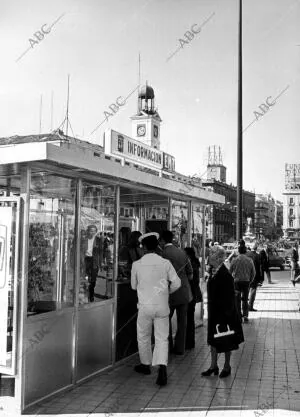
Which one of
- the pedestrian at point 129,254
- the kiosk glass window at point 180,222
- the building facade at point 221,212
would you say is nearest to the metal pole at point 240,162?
the kiosk glass window at point 180,222

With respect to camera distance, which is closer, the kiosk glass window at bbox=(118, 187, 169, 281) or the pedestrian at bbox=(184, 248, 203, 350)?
the kiosk glass window at bbox=(118, 187, 169, 281)

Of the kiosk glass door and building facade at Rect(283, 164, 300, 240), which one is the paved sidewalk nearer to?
the kiosk glass door

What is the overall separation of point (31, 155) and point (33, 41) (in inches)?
246

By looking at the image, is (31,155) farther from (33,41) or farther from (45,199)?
A: (33,41)

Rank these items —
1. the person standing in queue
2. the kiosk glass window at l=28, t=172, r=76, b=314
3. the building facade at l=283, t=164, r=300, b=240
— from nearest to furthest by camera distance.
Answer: the kiosk glass window at l=28, t=172, r=76, b=314, the person standing in queue, the building facade at l=283, t=164, r=300, b=240

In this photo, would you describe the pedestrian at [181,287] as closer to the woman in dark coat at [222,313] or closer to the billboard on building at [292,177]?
the woman in dark coat at [222,313]

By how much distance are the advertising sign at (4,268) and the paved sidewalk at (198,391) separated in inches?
31.0

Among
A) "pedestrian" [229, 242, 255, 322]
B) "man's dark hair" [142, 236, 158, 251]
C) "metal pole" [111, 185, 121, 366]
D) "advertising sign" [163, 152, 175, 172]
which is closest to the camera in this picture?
"man's dark hair" [142, 236, 158, 251]

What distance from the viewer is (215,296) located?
22.0ft

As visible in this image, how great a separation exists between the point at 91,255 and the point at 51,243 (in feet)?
2.58

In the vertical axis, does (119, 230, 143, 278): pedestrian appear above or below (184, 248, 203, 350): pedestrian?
above

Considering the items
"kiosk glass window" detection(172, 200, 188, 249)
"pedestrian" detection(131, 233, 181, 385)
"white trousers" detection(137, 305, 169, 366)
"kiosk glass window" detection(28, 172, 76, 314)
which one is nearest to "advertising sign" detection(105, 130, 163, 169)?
"kiosk glass window" detection(172, 200, 188, 249)

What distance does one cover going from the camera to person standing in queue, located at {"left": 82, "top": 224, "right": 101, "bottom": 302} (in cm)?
665

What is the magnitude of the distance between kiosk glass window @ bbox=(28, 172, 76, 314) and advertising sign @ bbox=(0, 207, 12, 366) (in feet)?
0.93
